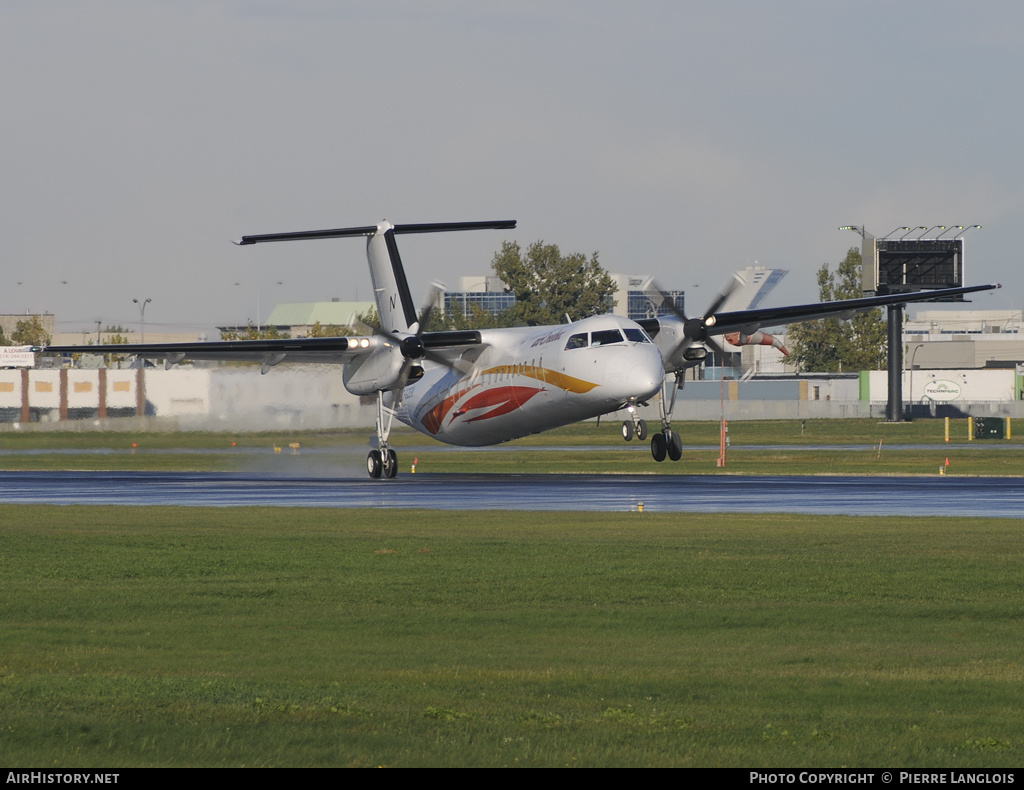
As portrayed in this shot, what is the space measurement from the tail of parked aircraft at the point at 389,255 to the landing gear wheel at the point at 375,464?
17.0 ft

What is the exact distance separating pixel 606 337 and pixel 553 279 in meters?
97.0

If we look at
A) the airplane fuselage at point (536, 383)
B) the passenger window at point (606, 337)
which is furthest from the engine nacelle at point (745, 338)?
the passenger window at point (606, 337)

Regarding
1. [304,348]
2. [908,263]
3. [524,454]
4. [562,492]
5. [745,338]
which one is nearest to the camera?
[562,492]

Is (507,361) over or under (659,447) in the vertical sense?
over

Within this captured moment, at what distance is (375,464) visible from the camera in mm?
44875

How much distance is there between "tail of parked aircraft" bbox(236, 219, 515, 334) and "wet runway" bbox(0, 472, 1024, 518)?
247 inches

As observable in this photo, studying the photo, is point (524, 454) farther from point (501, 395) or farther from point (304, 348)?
point (501, 395)

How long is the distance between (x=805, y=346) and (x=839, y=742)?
14913 cm

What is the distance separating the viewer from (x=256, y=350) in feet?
146

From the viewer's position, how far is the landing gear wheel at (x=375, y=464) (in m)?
44.7

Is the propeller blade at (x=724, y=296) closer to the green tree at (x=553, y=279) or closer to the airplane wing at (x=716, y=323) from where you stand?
the airplane wing at (x=716, y=323)

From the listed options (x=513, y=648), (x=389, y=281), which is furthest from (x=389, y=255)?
(x=513, y=648)

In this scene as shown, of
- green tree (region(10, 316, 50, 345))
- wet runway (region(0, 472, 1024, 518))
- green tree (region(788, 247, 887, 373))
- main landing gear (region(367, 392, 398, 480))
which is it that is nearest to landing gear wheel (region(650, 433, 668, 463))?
wet runway (region(0, 472, 1024, 518))

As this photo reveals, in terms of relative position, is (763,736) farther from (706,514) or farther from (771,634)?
(706,514)
